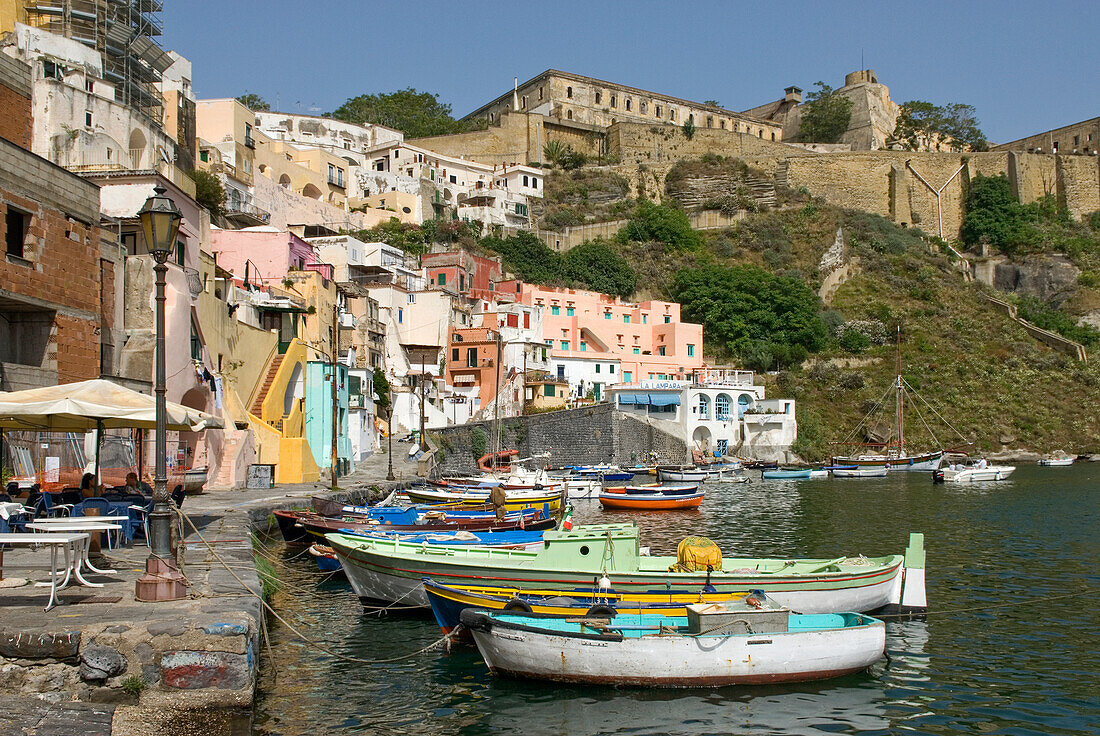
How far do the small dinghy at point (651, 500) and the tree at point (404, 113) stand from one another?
57823 millimetres

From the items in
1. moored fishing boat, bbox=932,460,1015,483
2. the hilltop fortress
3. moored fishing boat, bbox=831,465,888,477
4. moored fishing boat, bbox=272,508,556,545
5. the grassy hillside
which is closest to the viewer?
moored fishing boat, bbox=272,508,556,545

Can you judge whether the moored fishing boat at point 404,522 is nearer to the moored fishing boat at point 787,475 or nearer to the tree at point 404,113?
the moored fishing boat at point 787,475

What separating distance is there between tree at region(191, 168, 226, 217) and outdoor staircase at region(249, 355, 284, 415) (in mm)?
13012

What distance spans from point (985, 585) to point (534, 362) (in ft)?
124

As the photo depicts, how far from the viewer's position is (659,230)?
274 ft

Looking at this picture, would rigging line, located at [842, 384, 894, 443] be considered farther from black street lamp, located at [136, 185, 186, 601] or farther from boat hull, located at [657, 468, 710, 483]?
black street lamp, located at [136, 185, 186, 601]

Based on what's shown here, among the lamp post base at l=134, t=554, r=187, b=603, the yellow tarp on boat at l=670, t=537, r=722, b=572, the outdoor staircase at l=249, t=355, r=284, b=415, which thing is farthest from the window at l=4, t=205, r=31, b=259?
the yellow tarp on boat at l=670, t=537, r=722, b=572

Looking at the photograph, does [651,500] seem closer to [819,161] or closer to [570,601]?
[570,601]

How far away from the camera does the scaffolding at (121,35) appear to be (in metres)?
40.2

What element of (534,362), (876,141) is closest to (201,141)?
(534,362)

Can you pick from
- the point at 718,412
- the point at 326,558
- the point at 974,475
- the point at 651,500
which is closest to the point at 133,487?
the point at 326,558

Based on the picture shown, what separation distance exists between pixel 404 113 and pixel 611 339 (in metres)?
40.9

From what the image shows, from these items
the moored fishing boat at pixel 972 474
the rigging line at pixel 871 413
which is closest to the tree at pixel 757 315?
the rigging line at pixel 871 413

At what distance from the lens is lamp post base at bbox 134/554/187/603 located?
31.8ft
